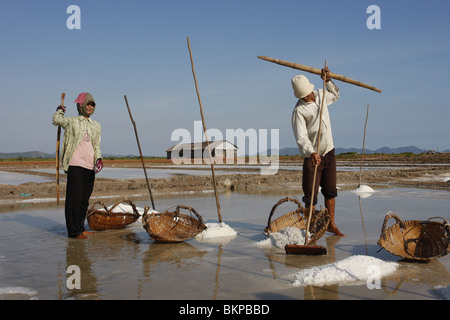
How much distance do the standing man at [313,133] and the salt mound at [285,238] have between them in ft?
1.55

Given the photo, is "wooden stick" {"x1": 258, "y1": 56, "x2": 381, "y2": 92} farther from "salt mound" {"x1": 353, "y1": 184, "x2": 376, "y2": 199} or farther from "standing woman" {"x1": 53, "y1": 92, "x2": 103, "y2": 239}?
"salt mound" {"x1": 353, "y1": 184, "x2": 376, "y2": 199}

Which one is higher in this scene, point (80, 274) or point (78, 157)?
point (78, 157)

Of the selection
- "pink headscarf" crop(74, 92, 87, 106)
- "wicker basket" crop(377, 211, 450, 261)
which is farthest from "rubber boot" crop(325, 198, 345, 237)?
"pink headscarf" crop(74, 92, 87, 106)

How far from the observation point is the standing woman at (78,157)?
4.80m

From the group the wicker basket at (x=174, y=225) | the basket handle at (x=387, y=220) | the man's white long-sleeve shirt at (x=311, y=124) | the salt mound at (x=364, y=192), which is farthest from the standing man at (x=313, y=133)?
the salt mound at (x=364, y=192)

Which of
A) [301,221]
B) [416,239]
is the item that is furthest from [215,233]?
[416,239]

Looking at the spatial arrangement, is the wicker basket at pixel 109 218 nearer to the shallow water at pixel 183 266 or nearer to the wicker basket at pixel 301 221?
the shallow water at pixel 183 266

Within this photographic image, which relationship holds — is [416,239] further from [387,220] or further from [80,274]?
[80,274]

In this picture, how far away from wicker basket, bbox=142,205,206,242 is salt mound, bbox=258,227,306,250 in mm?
818

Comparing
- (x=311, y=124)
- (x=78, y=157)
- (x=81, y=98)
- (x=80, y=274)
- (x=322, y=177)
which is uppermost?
(x=81, y=98)

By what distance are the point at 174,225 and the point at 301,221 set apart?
1.60m

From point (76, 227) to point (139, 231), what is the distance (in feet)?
2.87

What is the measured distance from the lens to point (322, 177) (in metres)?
4.90
